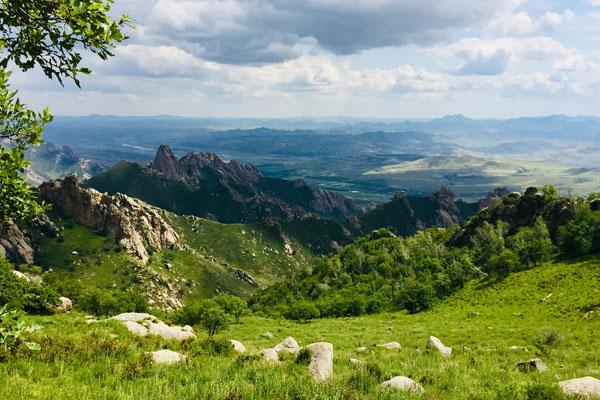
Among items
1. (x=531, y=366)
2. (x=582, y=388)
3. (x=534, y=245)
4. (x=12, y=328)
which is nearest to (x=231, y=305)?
(x=534, y=245)

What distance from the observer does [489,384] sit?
16484mm

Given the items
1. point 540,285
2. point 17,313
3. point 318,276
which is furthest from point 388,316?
point 17,313

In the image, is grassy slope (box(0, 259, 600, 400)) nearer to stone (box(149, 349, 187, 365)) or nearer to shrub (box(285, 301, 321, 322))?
stone (box(149, 349, 187, 365))

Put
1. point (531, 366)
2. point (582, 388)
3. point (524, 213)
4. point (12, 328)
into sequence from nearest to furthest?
1. point (12, 328)
2. point (582, 388)
3. point (531, 366)
4. point (524, 213)

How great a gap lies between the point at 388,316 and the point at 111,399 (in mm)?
79851

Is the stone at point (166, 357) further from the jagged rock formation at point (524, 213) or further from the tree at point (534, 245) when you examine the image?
the jagged rock formation at point (524, 213)

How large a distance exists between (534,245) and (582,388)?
302 feet

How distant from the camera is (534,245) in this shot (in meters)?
93.8

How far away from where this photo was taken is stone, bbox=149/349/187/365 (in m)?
15.7

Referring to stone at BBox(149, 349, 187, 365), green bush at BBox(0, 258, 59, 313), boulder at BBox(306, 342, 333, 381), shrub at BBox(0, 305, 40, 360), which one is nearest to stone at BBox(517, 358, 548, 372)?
boulder at BBox(306, 342, 333, 381)

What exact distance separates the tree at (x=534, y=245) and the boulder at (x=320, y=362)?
91.8 metres

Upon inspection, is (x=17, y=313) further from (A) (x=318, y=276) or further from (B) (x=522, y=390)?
(A) (x=318, y=276)

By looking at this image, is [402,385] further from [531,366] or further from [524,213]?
[524,213]

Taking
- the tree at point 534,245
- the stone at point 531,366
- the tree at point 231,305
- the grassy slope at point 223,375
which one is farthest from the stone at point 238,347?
the tree at point 534,245
